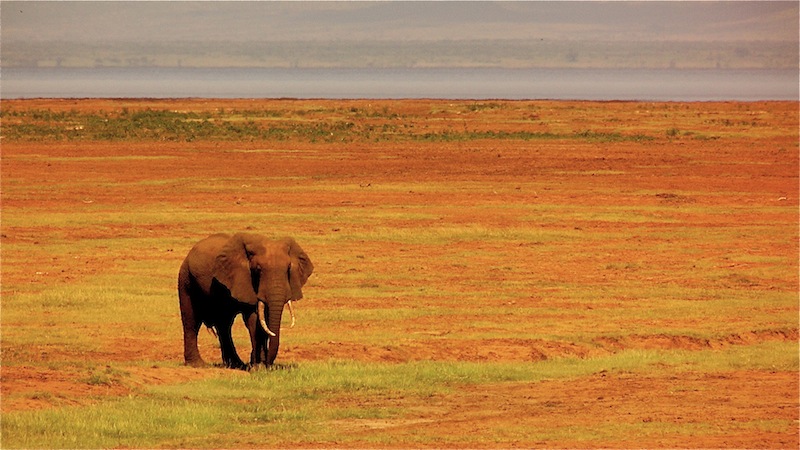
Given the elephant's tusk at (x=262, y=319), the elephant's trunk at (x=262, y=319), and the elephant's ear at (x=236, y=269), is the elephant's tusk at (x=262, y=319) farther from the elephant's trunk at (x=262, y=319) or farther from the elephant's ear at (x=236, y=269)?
the elephant's ear at (x=236, y=269)

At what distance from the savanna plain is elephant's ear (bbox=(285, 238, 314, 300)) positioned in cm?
90

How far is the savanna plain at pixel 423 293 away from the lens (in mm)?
13695

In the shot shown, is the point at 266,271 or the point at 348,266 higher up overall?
the point at 266,271

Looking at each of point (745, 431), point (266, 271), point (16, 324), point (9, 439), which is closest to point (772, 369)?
point (745, 431)

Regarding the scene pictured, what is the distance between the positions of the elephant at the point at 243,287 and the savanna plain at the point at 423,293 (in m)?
0.49

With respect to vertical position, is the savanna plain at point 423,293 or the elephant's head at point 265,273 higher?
the elephant's head at point 265,273

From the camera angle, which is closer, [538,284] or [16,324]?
[16,324]

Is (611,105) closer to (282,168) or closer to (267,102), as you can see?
(267,102)

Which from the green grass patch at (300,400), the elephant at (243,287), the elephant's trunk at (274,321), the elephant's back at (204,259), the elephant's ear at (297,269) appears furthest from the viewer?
the elephant's back at (204,259)

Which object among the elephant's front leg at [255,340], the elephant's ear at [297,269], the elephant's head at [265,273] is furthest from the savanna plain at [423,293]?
the elephant's ear at [297,269]

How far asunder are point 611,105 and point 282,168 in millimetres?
43486

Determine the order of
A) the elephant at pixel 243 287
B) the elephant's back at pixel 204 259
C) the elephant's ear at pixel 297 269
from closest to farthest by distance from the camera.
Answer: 1. the elephant at pixel 243 287
2. the elephant's ear at pixel 297 269
3. the elephant's back at pixel 204 259

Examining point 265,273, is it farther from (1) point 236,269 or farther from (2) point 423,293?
(2) point 423,293

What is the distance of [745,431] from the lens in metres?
13.0
